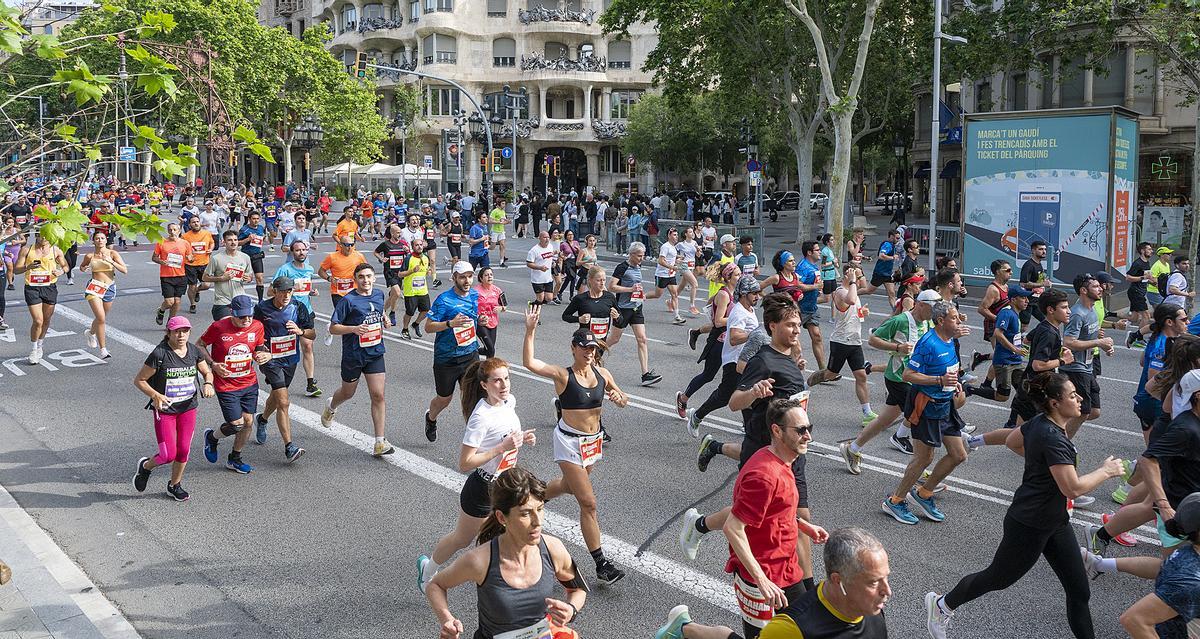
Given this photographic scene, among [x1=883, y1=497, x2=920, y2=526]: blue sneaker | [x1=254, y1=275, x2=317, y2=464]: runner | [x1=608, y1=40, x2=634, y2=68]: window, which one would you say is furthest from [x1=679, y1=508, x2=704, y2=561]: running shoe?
[x1=608, y1=40, x2=634, y2=68]: window

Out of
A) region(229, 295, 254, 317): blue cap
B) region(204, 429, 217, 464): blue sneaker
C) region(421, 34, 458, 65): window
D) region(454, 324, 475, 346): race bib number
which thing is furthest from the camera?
region(421, 34, 458, 65): window

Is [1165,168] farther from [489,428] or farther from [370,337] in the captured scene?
[489,428]

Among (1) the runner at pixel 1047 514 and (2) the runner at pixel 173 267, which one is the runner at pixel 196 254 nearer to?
(2) the runner at pixel 173 267

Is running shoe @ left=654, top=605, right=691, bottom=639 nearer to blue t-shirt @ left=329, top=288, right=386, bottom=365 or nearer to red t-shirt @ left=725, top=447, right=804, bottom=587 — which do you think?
red t-shirt @ left=725, top=447, right=804, bottom=587

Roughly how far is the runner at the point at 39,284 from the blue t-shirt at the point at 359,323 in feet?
20.7

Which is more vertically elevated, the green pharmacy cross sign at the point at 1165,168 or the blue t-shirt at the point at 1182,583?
the green pharmacy cross sign at the point at 1165,168

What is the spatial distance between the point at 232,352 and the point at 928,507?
586 centimetres

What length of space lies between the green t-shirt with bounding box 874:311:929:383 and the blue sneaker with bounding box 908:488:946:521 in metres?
1.27

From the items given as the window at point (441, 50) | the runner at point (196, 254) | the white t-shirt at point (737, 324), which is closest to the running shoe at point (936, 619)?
the white t-shirt at point (737, 324)

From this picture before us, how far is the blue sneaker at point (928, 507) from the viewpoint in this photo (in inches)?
311

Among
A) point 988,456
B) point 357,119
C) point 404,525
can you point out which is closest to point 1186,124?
point 988,456

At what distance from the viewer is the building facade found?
70.1 metres

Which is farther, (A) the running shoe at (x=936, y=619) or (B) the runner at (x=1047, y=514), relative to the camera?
(A) the running shoe at (x=936, y=619)

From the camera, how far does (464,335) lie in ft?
32.4
